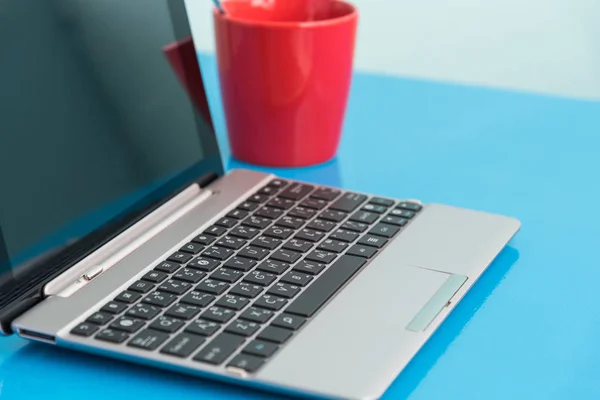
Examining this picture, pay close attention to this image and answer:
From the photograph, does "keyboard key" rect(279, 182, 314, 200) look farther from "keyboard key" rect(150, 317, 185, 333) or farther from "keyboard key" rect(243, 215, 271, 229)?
"keyboard key" rect(150, 317, 185, 333)

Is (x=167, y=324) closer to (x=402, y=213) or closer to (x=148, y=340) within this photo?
(x=148, y=340)

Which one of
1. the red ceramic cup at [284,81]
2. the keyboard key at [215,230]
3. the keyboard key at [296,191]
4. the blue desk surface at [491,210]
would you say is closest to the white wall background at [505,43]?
the blue desk surface at [491,210]

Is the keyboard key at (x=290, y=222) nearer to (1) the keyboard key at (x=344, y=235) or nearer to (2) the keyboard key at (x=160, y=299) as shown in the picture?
(1) the keyboard key at (x=344, y=235)

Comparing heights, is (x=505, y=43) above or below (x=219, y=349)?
below

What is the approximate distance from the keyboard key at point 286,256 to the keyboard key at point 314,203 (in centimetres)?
9

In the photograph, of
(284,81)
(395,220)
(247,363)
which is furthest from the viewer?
(284,81)

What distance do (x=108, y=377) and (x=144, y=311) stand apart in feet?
0.15

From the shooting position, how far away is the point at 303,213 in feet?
2.53

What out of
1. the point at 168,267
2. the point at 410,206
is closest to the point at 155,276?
the point at 168,267

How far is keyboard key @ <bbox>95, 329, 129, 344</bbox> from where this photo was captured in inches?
23.0

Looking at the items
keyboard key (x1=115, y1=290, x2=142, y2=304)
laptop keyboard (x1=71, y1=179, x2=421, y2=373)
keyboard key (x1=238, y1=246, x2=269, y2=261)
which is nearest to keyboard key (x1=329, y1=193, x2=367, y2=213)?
laptop keyboard (x1=71, y1=179, x2=421, y2=373)

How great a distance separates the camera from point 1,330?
61cm

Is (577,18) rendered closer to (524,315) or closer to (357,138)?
(357,138)

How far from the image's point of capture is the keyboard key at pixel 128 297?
628 mm
